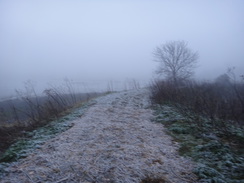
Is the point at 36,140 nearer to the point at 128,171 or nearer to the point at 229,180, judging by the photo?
the point at 128,171

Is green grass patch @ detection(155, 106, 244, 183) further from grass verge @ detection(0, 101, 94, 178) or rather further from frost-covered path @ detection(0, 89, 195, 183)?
grass verge @ detection(0, 101, 94, 178)

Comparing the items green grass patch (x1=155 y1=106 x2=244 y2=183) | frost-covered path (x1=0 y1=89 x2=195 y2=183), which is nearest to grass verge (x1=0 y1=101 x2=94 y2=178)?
frost-covered path (x1=0 y1=89 x2=195 y2=183)

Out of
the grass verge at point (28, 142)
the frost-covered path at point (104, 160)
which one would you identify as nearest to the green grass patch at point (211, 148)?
the frost-covered path at point (104, 160)

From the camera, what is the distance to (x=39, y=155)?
10.5 feet

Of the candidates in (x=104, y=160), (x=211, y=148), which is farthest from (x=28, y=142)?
(x=211, y=148)

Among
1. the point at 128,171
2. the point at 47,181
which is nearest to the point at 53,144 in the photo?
the point at 47,181

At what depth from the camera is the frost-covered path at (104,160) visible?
98.7 inches

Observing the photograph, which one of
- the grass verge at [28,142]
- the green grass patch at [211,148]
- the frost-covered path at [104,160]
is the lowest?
the green grass patch at [211,148]

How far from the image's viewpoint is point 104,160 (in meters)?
2.96

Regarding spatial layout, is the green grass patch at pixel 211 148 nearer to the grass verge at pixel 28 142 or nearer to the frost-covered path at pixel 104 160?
the frost-covered path at pixel 104 160

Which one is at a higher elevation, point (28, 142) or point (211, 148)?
point (28, 142)

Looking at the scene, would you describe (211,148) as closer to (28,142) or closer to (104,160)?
(104,160)

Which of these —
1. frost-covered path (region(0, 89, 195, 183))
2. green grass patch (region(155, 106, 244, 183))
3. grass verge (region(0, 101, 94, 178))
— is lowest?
green grass patch (region(155, 106, 244, 183))

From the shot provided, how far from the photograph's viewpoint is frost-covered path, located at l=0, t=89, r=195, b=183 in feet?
8.23
